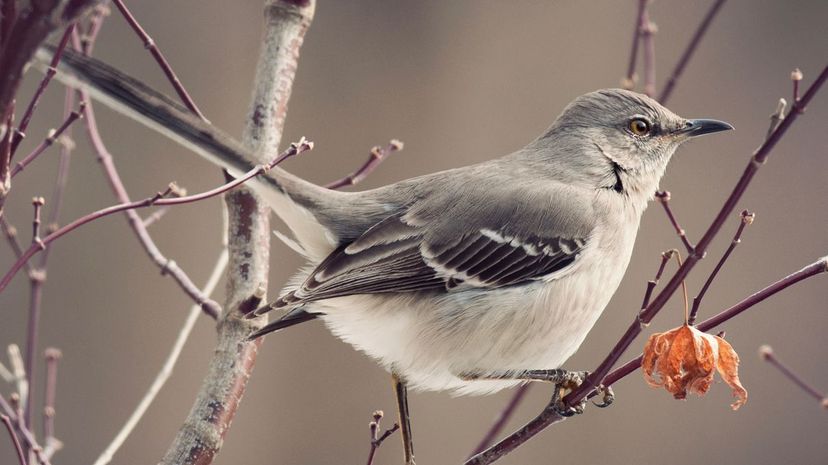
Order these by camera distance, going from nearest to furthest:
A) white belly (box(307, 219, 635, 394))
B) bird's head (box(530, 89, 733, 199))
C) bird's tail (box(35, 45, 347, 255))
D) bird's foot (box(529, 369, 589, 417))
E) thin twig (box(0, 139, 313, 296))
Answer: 1. thin twig (box(0, 139, 313, 296))
2. bird's tail (box(35, 45, 347, 255))
3. bird's foot (box(529, 369, 589, 417))
4. white belly (box(307, 219, 635, 394))
5. bird's head (box(530, 89, 733, 199))

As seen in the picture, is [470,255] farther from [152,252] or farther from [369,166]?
[152,252]

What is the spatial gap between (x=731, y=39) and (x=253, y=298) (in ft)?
13.4

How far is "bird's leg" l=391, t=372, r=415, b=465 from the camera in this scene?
247 cm

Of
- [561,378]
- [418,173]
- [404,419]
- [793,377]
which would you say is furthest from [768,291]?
[418,173]

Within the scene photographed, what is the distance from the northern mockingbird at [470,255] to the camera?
8.52ft

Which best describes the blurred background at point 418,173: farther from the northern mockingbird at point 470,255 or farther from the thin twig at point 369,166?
the thin twig at point 369,166

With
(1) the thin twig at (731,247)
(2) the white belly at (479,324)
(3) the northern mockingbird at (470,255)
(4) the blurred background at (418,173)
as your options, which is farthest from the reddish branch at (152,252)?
(4) the blurred background at (418,173)

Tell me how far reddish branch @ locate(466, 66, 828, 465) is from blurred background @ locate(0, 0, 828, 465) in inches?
115

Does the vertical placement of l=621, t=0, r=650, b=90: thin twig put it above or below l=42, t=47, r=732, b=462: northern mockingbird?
above

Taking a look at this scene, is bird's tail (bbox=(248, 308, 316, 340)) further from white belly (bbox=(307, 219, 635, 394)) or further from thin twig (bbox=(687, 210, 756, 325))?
thin twig (bbox=(687, 210, 756, 325))

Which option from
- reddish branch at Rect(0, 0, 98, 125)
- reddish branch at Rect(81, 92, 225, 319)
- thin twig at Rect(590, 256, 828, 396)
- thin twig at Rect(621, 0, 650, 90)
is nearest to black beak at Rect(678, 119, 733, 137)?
thin twig at Rect(621, 0, 650, 90)

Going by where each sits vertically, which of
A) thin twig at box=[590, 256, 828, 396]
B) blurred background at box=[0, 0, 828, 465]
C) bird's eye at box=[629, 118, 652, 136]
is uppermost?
blurred background at box=[0, 0, 828, 465]

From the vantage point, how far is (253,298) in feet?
7.68

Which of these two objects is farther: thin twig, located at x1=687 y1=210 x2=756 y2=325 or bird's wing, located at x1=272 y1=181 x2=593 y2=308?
bird's wing, located at x1=272 y1=181 x2=593 y2=308
